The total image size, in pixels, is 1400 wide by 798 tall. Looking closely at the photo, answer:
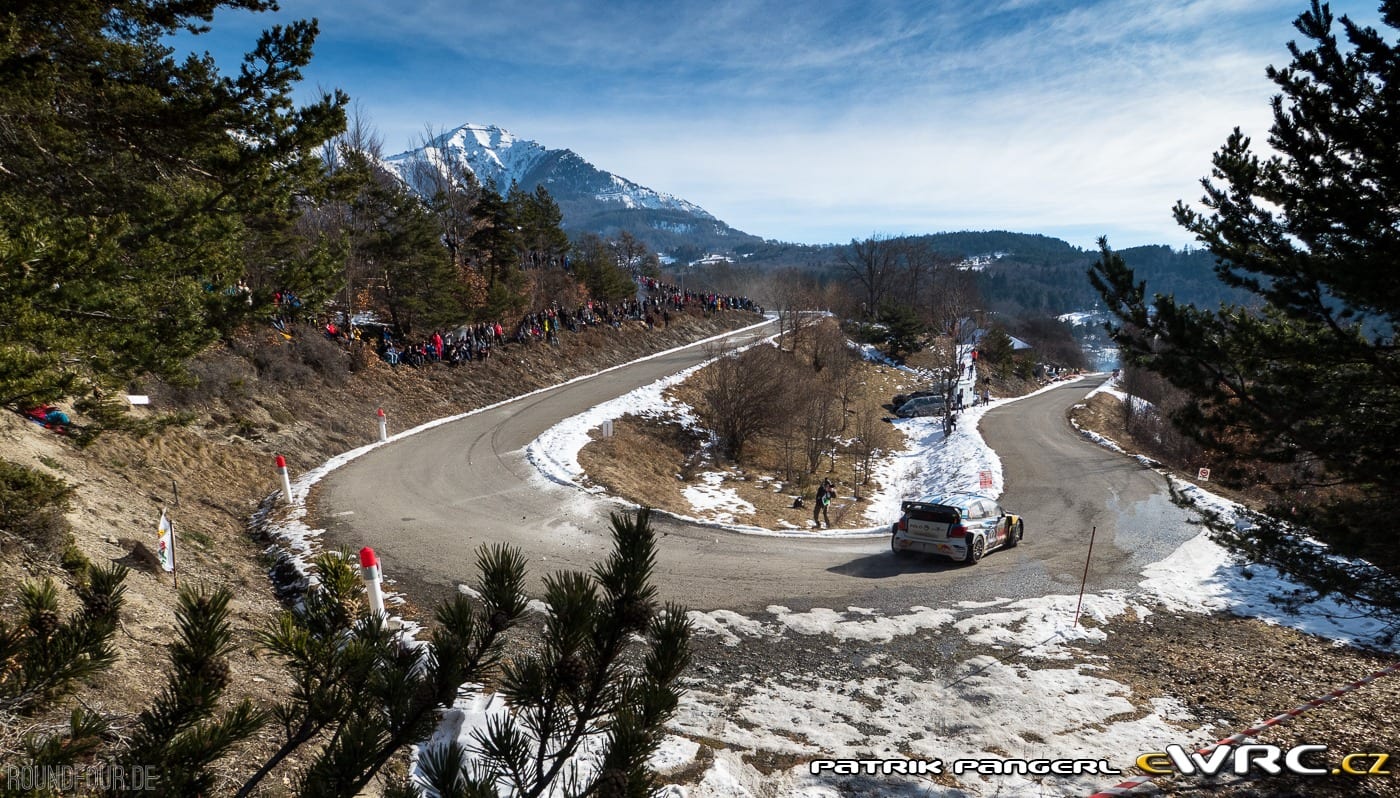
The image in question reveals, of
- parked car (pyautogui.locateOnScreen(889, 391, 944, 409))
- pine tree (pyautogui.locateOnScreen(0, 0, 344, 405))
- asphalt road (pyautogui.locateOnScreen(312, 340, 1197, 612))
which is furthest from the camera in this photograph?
parked car (pyautogui.locateOnScreen(889, 391, 944, 409))

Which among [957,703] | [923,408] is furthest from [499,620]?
[923,408]

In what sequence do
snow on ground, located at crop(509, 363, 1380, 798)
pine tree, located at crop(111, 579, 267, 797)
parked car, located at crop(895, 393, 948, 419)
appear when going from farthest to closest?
parked car, located at crop(895, 393, 948, 419) → snow on ground, located at crop(509, 363, 1380, 798) → pine tree, located at crop(111, 579, 267, 797)

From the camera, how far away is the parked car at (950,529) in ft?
43.4

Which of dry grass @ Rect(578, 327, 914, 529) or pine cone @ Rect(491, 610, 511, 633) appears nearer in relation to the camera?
pine cone @ Rect(491, 610, 511, 633)

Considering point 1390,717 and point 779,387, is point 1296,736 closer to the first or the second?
point 1390,717

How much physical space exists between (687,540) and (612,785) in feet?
37.2

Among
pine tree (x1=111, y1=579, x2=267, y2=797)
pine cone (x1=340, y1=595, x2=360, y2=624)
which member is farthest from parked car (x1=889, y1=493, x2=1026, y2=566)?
pine tree (x1=111, y1=579, x2=267, y2=797)

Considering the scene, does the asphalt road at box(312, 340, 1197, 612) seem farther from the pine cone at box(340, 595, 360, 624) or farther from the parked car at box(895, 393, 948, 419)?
the parked car at box(895, 393, 948, 419)

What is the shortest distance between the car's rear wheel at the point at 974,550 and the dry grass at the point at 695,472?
5659mm

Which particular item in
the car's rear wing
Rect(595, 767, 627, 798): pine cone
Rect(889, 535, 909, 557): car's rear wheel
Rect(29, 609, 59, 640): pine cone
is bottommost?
Rect(889, 535, 909, 557): car's rear wheel

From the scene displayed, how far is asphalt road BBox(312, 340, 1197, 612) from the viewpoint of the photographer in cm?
1116

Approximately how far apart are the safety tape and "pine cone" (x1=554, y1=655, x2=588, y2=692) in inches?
241

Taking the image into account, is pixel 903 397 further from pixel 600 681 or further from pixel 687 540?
pixel 600 681

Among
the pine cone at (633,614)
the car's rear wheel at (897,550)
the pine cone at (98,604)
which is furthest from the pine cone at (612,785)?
the car's rear wheel at (897,550)
